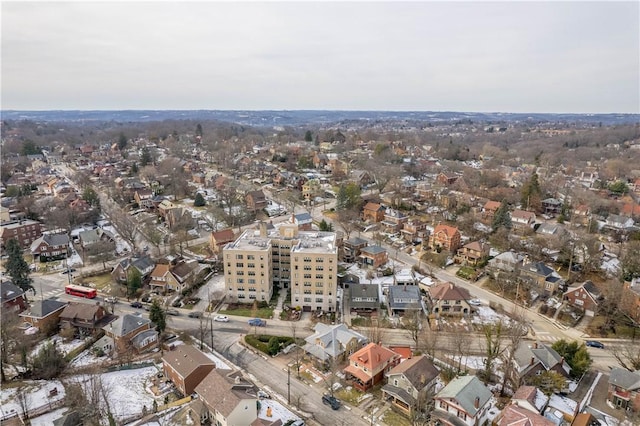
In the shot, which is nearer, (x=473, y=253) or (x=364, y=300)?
(x=364, y=300)

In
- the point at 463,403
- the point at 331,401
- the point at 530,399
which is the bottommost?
the point at 331,401

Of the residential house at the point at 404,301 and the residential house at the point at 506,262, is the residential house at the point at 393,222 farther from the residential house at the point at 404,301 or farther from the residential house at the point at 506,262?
the residential house at the point at 404,301

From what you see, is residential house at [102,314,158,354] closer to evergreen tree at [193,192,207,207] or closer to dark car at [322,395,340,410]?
dark car at [322,395,340,410]

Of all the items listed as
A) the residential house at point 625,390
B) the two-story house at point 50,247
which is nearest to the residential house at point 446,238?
the residential house at point 625,390

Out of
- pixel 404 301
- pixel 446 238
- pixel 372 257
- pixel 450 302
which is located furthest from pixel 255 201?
pixel 450 302

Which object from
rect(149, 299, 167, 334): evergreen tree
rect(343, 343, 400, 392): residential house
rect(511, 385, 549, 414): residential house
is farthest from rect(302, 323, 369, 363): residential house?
rect(149, 299, 167, 334): evergreen tree

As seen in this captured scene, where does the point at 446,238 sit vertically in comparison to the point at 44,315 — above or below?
above

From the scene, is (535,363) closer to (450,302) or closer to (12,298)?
(450,302)

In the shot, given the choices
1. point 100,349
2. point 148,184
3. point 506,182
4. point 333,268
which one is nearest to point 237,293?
point 333,268
